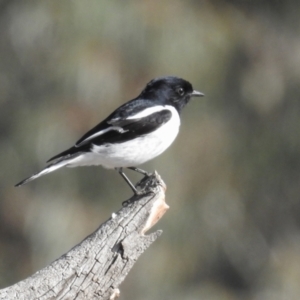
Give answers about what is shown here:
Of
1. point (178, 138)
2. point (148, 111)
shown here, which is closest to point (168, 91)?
point (148, 111)

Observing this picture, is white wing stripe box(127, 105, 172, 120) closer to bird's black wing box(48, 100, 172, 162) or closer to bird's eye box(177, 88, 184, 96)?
bird's black wing box(48, 100, 172, 162)

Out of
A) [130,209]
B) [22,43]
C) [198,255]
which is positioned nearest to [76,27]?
[22,43]

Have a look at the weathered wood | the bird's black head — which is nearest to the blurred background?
the bird's black head

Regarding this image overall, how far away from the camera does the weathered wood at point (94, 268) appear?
3.28 m

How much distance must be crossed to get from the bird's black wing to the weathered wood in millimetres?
783

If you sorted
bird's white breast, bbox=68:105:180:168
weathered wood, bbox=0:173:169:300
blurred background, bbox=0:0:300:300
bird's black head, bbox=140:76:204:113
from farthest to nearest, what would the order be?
blurred background, bbox=0:0:300:300
bird's black head, bbox=140:76:204:113
bird's white breast, bbox=68:105:180:168
weathered wood, bbox=0:173:169:300

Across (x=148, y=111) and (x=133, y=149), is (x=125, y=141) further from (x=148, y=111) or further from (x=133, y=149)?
(x=148, y=111)

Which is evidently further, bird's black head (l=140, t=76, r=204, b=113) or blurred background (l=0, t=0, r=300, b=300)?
blurred background (l=0, t=0, r=300, b=300)

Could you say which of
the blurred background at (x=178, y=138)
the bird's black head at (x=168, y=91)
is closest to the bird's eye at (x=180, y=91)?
the bird's black head at (x=168, y=91)

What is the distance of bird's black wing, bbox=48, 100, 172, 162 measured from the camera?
13.6 feet

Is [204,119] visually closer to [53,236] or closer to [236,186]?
[236,186]

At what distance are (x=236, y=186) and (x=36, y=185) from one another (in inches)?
81.5

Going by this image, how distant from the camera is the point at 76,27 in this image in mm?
7055

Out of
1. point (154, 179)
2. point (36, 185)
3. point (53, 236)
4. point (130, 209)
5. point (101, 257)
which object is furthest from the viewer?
point (36, 185)
